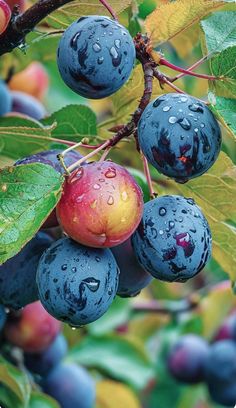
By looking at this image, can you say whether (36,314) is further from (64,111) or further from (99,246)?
(99,246)

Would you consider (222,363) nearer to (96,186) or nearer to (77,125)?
(77,125)

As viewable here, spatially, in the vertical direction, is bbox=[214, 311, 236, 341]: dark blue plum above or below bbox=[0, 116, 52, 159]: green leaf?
below

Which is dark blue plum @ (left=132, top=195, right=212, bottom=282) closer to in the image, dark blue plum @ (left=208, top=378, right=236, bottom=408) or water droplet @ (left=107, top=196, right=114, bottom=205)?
water droplet @ (left=107, top=196, right=114, bottom=205)

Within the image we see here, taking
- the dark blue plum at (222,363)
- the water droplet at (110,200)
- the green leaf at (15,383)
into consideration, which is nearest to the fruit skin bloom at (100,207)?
the water droplet at (110,200)

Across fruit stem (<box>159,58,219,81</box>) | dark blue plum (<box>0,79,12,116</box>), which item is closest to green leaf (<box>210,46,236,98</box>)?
fruit stem (<box>159,58,219,81</box>)

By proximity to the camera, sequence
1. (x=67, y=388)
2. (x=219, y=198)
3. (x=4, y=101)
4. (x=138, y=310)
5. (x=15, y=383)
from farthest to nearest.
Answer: (x=138, y=310) → (x=67, y=388) → (x=4, y=101) → (x=15, y=383) → (x=219, y=198)

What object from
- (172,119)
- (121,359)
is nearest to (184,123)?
(172,119)

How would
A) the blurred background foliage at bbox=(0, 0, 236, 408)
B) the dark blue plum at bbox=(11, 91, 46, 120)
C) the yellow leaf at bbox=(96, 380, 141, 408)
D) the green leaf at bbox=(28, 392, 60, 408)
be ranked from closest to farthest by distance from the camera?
the blurred background foliage at bbox=(0, 0, 236, 408) → the green leaf at bbox=(28, 392, 60, 408) → the dark blue plum at bbox=(11, 91, 46, 120) → the yellow leaf at bbox=(96, 380, 141, 408)

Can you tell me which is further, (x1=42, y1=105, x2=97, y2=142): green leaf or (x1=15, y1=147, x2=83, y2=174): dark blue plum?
(x1=42, y1=105, x2=97, y2=142): green leaf
